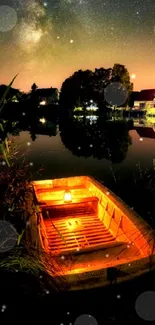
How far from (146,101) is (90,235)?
77.1 m

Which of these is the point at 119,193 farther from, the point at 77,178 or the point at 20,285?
the point at 20,285

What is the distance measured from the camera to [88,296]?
4.16 metres

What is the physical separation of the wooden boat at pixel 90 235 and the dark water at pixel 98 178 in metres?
0.27

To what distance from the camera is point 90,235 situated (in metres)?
7.45

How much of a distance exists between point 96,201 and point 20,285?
4686mm

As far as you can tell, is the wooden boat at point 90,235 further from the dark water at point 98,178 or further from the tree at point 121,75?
the tree at point 121,75

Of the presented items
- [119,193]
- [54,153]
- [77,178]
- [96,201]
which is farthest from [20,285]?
[54,153]

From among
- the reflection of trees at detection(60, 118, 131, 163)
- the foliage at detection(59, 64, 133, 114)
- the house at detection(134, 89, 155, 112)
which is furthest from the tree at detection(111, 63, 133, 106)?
the reflection of trees at detection(60, 118, 131, 163)

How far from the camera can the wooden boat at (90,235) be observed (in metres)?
4.46

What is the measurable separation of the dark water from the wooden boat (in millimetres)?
271

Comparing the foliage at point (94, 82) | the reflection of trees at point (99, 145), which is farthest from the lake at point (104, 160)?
the foliage at point (94, 82)

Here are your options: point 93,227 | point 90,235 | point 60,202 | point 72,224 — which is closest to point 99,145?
point 60,202

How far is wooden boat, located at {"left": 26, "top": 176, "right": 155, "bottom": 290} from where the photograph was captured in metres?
4.46

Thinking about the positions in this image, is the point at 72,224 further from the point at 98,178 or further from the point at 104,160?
the point at 104,160
